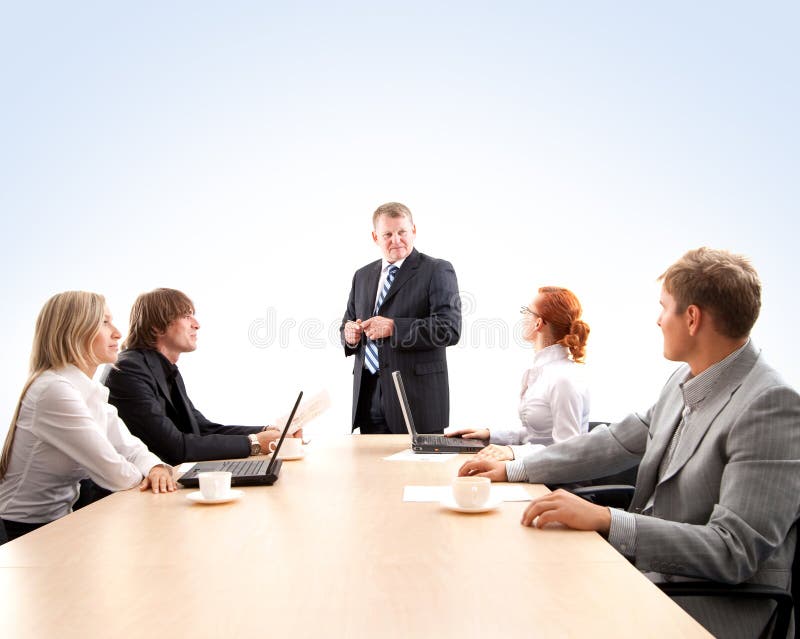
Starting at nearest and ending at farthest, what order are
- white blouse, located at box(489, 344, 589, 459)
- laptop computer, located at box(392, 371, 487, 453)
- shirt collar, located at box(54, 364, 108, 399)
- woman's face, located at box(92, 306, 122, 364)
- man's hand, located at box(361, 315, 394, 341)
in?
1. shirt collar, located at box(54, 364, 108, 399)
2. woman's face, located at box(92, 306, 122, 364)
3. laptop computer, located at box(392, 371, 487, 453)
4. white blouse, located at box(489, 344, 589, 459)
5. man's hand, located at box(361, 315, 394, 341)

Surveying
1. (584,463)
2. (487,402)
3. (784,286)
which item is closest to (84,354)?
(584,463)

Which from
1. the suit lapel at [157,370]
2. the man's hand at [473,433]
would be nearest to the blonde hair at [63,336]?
the suit lapel at [157,370]

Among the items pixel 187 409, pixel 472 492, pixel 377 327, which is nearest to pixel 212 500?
pixel 472 492

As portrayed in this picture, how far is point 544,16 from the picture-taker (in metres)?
5.41

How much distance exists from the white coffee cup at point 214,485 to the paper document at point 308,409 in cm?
93

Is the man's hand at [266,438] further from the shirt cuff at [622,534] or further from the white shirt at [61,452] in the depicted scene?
the shirt cuff at [622,534]

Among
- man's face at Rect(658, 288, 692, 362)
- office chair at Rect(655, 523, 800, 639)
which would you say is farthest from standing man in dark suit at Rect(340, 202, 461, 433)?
office chair at Rect(655, 523, 800, 639)

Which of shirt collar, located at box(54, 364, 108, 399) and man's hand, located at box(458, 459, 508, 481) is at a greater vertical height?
shirt collar, located at box(54, 364, 108, 399)

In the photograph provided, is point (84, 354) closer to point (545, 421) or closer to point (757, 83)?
point (545, 421)

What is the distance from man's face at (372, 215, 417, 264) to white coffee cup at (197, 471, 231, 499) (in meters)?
2.34

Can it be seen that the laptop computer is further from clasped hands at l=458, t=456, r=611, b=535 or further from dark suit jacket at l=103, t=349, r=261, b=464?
clasped hands at l=458, t=456, r=611, b=535

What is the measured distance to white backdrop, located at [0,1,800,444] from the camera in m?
5.34

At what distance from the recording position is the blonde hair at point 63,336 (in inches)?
98.3

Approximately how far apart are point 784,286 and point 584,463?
3650 mm
